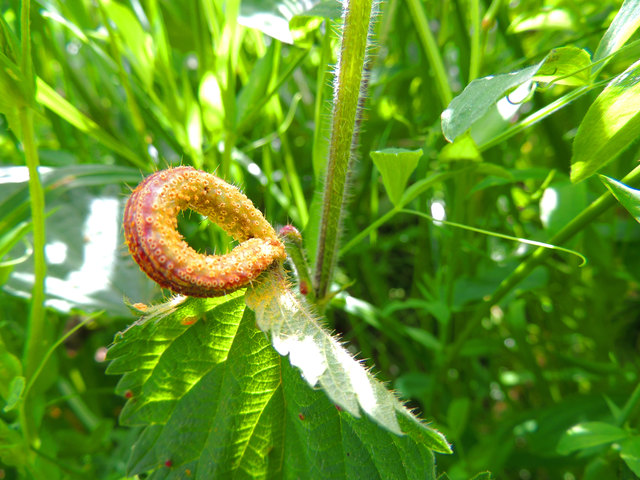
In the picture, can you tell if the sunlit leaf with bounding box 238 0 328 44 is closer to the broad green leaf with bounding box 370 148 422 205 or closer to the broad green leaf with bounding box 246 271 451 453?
the broad green leaf with bounding box 370 148 422 205

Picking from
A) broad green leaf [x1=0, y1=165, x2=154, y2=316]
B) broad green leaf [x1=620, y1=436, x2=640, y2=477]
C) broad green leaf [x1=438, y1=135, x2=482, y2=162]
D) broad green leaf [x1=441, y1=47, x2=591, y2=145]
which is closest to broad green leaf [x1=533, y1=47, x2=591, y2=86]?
broad green leaf [x1=441, y1=47, x2=591, y2=145]

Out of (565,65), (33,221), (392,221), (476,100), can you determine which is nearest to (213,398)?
(33,221)

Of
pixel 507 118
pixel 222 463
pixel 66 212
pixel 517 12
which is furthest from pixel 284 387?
pixel 517 12

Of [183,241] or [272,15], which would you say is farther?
[272,15]

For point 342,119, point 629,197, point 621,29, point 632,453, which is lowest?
point 632,453

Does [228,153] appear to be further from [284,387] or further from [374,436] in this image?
[374,436]

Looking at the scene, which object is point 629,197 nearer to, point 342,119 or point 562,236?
point 562,236

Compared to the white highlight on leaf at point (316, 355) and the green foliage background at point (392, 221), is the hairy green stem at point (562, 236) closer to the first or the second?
the green foliage background at point (392, 221)
